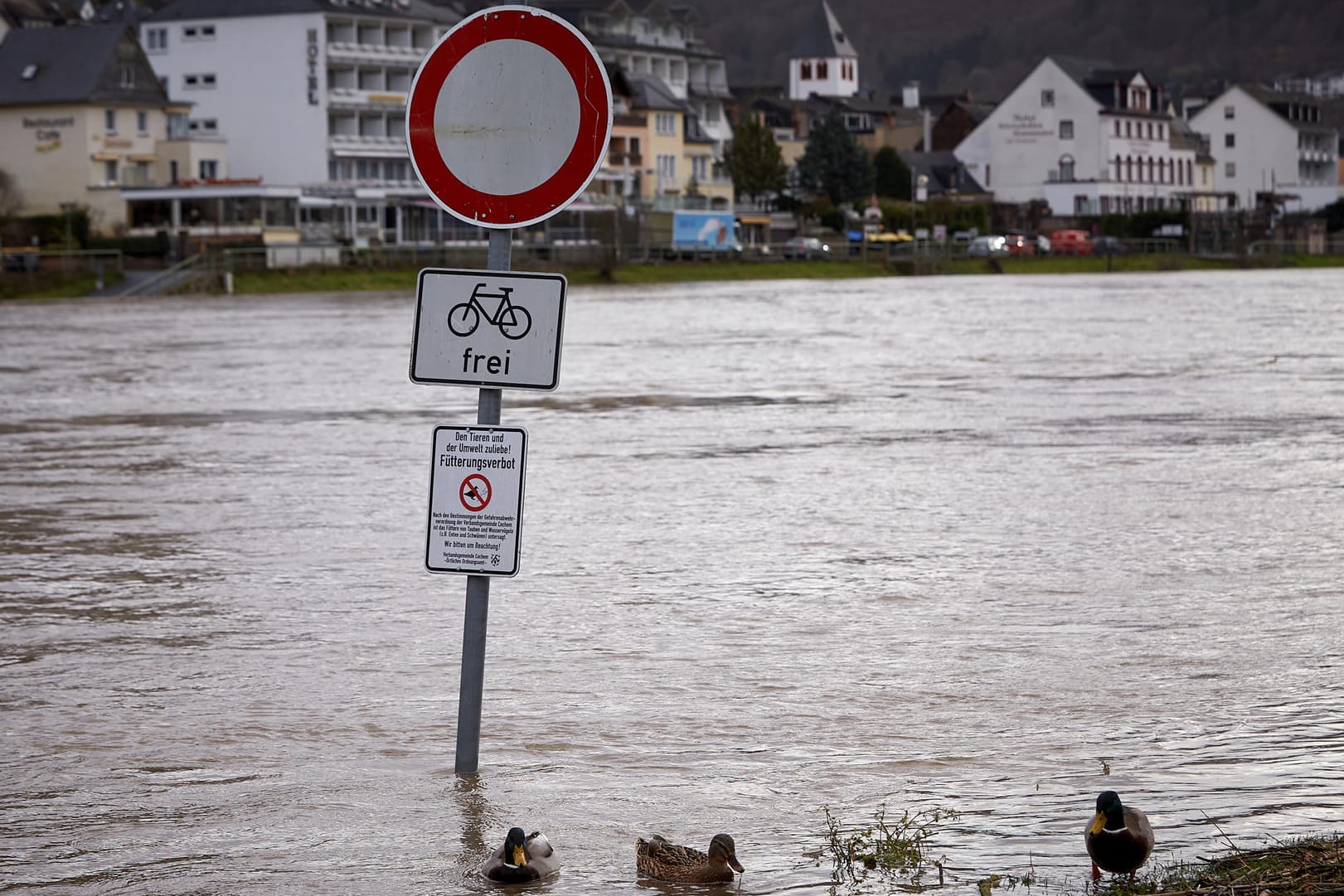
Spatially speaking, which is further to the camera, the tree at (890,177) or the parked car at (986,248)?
the tree at (890,177)

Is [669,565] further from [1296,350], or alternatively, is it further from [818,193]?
[818,193]

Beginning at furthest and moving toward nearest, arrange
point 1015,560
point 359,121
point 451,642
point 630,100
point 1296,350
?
1. point 630,100
2. point 359,121
3. point 1296,350
4. point 1015,560
5. point 451,642

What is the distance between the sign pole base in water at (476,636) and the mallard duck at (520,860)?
2.99ft

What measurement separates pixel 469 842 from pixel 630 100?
110 metres

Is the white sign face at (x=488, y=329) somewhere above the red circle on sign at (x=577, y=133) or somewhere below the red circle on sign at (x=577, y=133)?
below

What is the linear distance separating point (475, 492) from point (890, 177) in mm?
131508

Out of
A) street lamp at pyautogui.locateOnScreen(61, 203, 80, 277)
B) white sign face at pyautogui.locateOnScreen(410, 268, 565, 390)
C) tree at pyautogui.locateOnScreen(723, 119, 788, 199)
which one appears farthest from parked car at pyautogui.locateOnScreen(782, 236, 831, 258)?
white sign face at pyautogui.locateOnScreen(410, 268, 565, 390)

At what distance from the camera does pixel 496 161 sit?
626cm

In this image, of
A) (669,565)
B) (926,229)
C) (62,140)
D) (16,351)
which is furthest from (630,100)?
(669,565)

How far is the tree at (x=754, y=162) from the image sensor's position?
12250 cm

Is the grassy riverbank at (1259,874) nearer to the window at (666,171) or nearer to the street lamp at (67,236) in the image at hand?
the street lamp at (67,236)

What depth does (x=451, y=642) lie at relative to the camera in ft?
30.8

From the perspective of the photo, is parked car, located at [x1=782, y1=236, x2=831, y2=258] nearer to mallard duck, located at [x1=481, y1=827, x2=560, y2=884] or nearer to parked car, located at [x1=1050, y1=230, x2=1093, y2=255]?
parked car, located at [x1=1050, y1=230, x2=1093, y2=255]

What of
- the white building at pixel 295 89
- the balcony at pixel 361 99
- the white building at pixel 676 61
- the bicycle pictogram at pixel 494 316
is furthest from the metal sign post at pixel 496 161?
the white building at pixel 676 61
